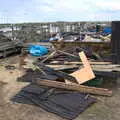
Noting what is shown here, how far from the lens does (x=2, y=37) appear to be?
13883 millimetres

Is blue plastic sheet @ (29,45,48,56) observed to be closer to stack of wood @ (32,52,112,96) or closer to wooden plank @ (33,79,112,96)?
stack of wood @ (32,52,112,96)

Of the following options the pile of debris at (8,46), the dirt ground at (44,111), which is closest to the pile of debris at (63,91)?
the dirt ground at (44,111)

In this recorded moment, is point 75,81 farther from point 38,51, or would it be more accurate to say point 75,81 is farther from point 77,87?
point 38,51

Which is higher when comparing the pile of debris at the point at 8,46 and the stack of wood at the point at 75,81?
the pile of debris at the point at 8,46

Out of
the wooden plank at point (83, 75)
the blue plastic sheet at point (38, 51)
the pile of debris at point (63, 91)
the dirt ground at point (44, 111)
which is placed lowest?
the dirt ground at point (44, 111)

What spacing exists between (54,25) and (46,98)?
48.0 ft

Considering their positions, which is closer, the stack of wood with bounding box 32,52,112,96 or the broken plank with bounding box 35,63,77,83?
the stack of wood with bounding box 32,52,112,96

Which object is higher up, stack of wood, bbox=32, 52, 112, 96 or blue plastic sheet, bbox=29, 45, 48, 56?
blue plastic sheet, bbox=29, 45, 48, 56

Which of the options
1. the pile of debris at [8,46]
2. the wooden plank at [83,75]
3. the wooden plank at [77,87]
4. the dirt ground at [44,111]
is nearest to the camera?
the dirt ground at [44,111]

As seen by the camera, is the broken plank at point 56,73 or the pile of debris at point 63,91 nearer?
the pile of debris at point 63,91

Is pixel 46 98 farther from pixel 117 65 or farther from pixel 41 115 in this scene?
pixel 117 65

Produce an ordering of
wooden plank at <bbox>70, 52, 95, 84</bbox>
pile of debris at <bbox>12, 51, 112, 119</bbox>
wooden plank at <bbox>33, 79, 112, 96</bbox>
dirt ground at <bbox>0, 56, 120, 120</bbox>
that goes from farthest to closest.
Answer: wooden plank at <bbox>70, 52, 95, 84</bbox>
wooden plank at <bbox>33, 79, 112, 96</bbox>
pile of debris at <bbox>12, 51, 112, 119</bbox>
dirt ground at <bbox>0, 56, 120, 120</bbox>

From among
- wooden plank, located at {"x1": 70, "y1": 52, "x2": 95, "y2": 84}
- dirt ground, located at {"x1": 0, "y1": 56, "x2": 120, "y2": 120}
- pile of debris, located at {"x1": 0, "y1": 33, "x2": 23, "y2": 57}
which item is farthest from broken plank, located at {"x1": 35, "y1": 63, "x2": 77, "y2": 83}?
pile of debris, located at {"x1": 0, "y1": 33, "x2": 23, "y2": 57}

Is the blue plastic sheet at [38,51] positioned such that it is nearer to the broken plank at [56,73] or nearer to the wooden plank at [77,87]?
the broken plank at [56,73]
